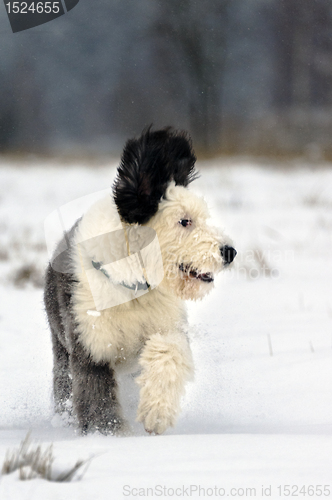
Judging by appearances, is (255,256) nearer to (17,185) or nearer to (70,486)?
(70,486)

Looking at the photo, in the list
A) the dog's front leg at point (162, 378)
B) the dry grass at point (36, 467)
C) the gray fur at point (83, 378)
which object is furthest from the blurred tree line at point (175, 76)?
the dry grass at point (36, 467)

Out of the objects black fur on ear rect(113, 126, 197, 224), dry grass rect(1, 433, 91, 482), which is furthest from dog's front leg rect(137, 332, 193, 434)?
dry grass rect(1, 433, 91, 482)

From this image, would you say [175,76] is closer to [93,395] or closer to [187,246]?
[187,246]

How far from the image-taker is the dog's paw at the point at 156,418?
1.93 metres

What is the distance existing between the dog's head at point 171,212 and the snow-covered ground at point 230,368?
60cm

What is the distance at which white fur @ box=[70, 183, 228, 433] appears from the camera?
216 cm

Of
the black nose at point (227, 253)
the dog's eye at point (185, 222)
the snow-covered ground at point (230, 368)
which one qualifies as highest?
the dog's eye at point (185, 222)

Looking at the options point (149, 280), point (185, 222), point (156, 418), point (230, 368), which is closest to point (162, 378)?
point (156, 418)

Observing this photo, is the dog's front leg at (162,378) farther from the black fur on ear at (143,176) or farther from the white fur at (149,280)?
the black fur on ear at (143,176)

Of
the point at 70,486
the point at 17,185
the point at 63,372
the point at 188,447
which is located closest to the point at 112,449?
the point at 188,447

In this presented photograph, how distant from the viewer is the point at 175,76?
827 centimetres

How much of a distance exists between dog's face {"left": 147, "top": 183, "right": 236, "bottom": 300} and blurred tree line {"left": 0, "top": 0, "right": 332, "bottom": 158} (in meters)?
6.21

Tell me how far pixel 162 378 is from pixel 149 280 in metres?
0.48

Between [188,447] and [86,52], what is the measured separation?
331 inches
